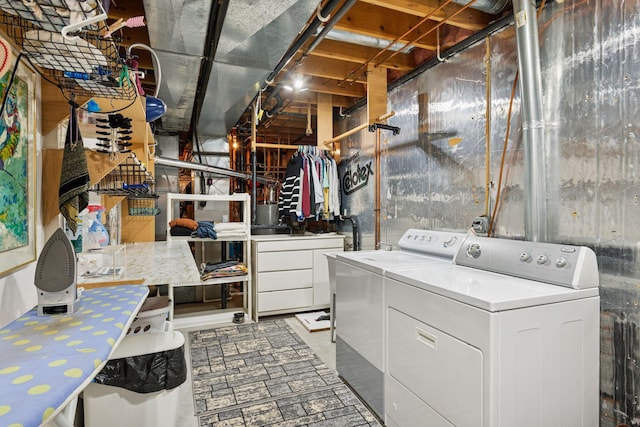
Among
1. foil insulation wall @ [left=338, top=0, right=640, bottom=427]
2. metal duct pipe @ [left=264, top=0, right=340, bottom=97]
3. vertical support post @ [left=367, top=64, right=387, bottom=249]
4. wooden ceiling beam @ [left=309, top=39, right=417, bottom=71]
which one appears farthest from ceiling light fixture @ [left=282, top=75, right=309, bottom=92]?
foil insulation wall @ [left=338, top=0, right=640, bottom=427]

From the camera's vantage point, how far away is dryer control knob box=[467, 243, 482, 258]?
6.54 ft

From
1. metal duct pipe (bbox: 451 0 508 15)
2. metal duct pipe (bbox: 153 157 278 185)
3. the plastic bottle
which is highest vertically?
metal duct pipe (bbox: 451 0 508 15)

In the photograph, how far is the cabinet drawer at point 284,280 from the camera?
365 centimetres

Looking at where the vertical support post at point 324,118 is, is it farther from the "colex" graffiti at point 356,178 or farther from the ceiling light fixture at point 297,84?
the ceiling light fixture at point 297,84

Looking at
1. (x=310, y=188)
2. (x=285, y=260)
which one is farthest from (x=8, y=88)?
(x=310, y=188)

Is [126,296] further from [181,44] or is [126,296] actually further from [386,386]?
[181,44]

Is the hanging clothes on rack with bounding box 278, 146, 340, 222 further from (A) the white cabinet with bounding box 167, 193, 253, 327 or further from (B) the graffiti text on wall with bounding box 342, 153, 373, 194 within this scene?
(A) the white cabinet with bounding box 167, 193, 253, 327

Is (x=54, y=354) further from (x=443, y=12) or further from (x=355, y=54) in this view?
(x=355, y=54)

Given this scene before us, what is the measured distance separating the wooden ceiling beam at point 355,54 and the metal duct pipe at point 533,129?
1293 mm

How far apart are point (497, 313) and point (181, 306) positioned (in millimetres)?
3757

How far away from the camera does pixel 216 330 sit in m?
3.40

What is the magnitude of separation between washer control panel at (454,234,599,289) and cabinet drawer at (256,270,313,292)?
2.01 metres

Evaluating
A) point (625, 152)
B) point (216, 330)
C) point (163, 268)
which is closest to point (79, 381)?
point (163, 268)

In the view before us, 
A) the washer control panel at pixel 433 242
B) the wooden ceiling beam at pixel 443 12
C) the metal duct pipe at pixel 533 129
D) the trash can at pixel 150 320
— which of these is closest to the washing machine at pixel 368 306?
the washer control panel at pixel 433 242
